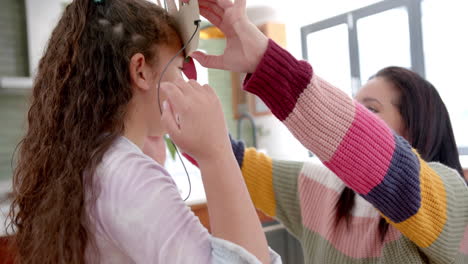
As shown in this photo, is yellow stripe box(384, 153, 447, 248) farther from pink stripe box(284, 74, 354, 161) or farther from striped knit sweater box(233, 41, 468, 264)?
pink stripe box(284, 74, 354, 161)

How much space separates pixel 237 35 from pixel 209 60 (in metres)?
0.10

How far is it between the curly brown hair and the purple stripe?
1.36 feet

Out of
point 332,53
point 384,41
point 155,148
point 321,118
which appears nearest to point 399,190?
point 321,118

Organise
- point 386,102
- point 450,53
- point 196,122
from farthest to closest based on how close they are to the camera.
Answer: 1. point 450,53
2. point 386,102
3. point 196,122

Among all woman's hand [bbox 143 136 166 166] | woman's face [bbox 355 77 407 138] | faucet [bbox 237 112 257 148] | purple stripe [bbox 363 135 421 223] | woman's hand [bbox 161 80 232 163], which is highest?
woman's hand [bbox 161 80 232 163]

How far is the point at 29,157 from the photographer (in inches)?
24.8

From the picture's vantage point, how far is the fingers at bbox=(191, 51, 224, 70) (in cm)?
74

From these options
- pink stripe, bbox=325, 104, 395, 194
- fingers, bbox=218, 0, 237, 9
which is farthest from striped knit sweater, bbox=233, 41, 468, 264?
fingers, bbox=218, 0, 237, 9

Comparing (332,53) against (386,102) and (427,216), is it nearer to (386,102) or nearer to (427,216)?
(386,102)

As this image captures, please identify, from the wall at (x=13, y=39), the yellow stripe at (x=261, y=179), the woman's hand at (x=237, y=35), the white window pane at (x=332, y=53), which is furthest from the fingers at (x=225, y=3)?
the white window pane at (x=332, y=53)

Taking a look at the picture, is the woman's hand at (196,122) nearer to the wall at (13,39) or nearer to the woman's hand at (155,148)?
the woman's hand at (155,148)

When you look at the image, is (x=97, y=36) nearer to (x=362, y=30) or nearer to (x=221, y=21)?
(x=221, y=21)

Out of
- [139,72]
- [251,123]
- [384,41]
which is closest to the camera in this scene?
[139,72]

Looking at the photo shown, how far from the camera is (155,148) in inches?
36.4
